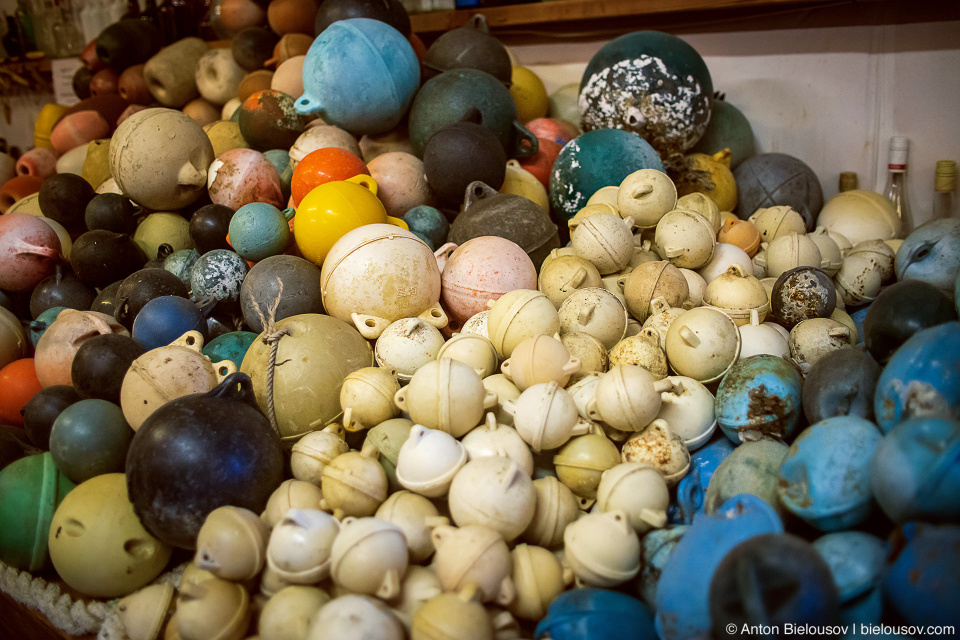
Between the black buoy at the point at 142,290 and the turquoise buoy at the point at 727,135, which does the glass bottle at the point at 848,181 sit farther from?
the black buoy at the point at 142,290

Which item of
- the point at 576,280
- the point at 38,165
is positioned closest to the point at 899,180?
the point at 576,280

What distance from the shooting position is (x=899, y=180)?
11.1 feet

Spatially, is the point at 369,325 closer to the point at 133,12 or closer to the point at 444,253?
the point at 444,253

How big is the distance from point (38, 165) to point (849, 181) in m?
4.86

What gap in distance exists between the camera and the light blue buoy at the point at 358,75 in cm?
292

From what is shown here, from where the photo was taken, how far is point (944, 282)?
2.02 metres

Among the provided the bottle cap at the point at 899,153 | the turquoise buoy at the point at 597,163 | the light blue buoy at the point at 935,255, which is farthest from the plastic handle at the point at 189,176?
the bottle cap at the point at 899,153

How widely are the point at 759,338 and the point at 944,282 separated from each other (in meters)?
0.64

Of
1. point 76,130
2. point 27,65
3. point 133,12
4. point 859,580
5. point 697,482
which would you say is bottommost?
point 697,482

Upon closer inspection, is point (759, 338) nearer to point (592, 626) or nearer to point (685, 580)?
point (685, 580)

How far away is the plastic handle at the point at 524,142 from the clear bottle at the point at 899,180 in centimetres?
190

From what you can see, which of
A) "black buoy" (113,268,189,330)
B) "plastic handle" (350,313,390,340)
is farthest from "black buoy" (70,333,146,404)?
"plastic handle" (350,313,390,340)

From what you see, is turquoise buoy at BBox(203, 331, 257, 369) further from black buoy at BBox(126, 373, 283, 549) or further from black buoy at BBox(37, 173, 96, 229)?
black buoy at BBox(37, 173, 96, 229)

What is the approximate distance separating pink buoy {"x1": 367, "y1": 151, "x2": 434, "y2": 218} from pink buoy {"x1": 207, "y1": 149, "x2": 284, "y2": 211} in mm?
466
